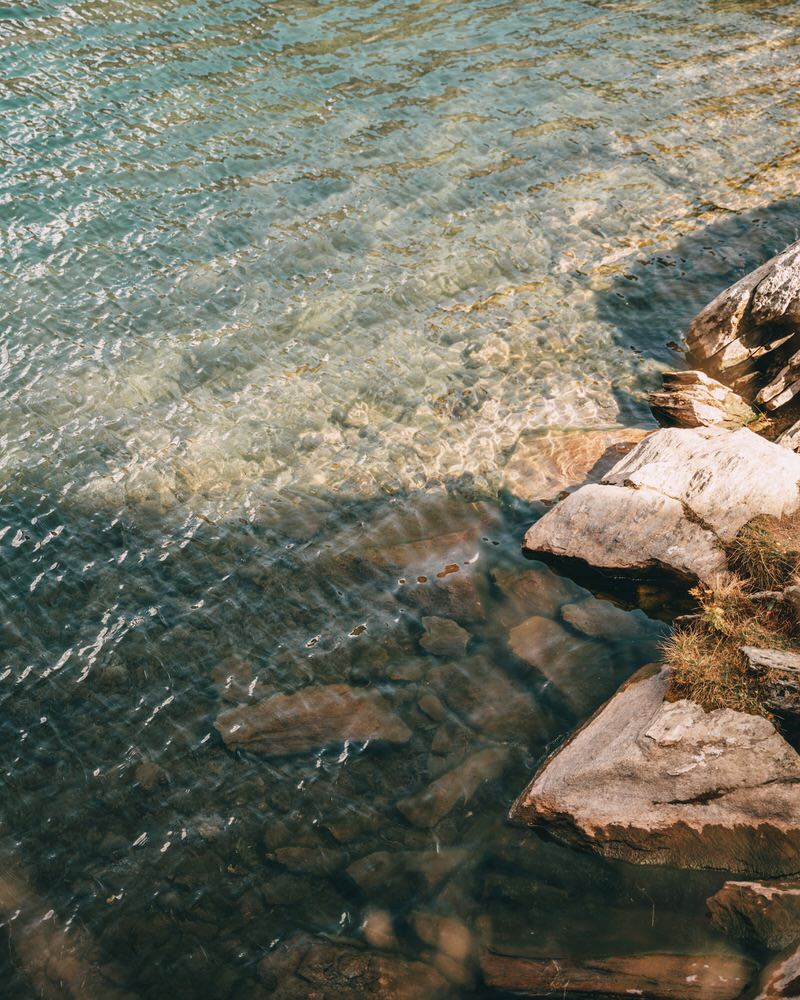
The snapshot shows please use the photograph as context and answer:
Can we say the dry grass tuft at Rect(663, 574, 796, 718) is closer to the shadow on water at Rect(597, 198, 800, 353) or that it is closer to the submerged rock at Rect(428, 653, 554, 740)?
the submerged rock at Rect(428, 653, 554, 740)

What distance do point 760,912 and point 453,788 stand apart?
2.99 metres

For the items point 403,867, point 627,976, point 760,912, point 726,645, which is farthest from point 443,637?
point 760,912

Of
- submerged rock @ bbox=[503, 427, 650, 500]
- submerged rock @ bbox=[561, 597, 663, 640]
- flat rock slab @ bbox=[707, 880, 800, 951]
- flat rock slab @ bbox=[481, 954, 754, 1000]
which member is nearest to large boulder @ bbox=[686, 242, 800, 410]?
submerged rock @ bbox=[503, 427, 650, 500]

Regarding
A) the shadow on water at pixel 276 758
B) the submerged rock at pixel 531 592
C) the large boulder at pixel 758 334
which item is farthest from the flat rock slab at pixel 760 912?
the large boulder at pixel 758 334

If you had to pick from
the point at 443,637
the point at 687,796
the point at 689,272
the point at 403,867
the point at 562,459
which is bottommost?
the point at 403,867

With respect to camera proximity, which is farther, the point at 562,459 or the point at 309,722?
the point at 562,459

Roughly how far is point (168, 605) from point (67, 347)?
6.04 meters

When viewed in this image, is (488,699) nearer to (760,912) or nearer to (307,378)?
(760,912)

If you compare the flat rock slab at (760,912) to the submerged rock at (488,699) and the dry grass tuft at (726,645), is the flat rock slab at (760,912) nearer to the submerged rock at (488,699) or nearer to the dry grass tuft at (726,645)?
the dry grass tuft at (726,645)

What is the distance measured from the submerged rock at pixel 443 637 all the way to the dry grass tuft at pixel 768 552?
329 centimetres

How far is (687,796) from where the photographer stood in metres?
8.27

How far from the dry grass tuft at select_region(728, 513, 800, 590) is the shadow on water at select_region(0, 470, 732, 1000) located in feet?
4.41

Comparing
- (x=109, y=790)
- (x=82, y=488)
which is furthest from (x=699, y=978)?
(x=82, y=488)

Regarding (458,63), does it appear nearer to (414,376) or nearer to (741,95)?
(741,95)
